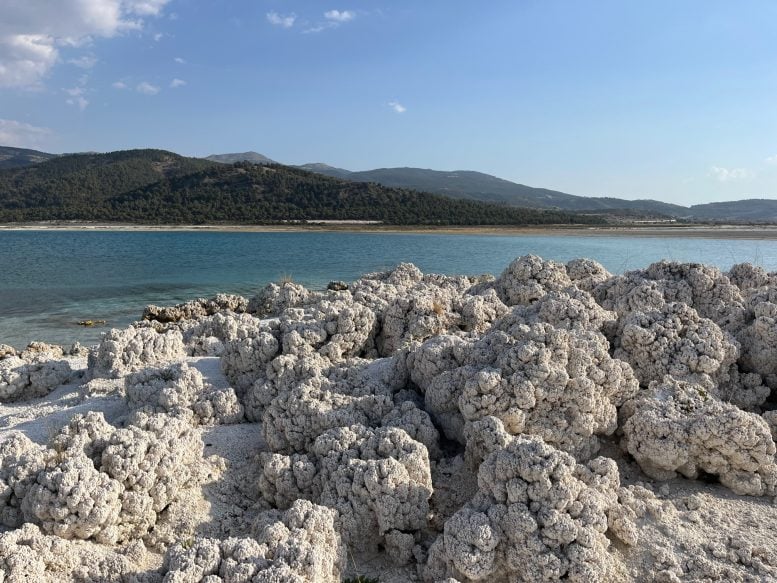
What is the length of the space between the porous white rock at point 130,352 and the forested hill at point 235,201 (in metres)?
71.8

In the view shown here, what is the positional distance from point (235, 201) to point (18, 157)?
139338mm

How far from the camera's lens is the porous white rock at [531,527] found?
9.41 feet

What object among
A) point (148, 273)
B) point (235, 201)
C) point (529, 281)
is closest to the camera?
point (529, 281)

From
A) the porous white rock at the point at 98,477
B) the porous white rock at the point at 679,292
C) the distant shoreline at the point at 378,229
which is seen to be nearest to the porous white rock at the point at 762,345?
the porous white rock at the point at 679,292

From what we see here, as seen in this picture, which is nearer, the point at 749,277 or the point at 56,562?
the point at 56,562

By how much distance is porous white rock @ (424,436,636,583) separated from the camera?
2867mm

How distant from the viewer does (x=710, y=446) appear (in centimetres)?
373

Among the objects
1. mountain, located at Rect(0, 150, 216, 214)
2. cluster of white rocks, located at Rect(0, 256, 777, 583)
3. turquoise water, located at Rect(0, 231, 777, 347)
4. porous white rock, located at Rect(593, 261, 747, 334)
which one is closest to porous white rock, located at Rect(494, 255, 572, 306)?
porous white rock, located at Rect(593, 261, 747, 334)

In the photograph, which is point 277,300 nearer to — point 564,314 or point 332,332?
point 332,332

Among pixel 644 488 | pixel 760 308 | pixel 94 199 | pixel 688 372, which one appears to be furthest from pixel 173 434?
pixel 94 199

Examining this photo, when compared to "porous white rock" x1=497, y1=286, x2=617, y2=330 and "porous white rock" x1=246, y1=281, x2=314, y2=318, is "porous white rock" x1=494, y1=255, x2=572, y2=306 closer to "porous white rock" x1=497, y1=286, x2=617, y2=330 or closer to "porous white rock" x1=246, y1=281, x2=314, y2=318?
"porous white rock" x1=497, y1=286, x2=617, y2=330

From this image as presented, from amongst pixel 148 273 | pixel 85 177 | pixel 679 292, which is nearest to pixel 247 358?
pixel 679 292

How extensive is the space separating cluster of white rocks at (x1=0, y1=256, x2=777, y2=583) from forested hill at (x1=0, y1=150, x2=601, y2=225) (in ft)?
239

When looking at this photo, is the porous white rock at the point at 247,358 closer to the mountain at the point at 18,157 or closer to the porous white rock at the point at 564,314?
the porous white rock at the point at 564,314
